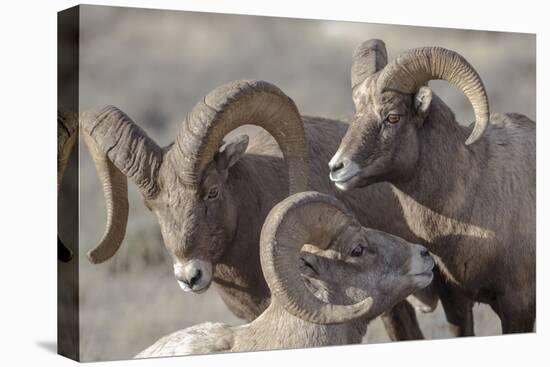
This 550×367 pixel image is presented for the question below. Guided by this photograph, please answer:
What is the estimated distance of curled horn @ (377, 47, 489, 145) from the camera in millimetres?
9617

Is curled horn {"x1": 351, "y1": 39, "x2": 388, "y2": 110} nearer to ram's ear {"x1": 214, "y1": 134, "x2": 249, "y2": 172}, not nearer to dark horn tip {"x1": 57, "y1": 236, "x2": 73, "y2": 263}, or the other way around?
ram's ear {"x1": 214, "y1": 134, "x2": 249, "y2": 172}

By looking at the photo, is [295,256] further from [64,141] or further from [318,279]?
[64,141]

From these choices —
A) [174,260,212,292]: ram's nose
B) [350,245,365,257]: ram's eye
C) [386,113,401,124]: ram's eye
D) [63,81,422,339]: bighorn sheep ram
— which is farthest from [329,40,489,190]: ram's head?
[174,260,212,292]: ram's nose

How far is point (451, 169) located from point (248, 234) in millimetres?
1998

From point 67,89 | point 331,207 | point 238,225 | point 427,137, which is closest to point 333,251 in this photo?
point 331,207

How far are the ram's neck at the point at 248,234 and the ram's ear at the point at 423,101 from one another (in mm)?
1335

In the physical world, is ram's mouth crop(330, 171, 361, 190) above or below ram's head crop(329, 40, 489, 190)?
below

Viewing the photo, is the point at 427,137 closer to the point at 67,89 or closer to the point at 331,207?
the point at 331,207

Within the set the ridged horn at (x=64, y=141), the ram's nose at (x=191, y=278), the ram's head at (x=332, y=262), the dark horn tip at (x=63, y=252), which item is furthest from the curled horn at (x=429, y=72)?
the dark horn tip at (x=63, y=252)

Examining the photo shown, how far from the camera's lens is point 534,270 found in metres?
10.7

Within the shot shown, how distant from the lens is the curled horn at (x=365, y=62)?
10039 millimetres

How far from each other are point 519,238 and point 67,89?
4441 mm

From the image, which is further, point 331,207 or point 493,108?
point 493,108

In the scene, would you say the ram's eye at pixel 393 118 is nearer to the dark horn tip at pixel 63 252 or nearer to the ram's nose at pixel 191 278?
the ram's nose at pixel 191 278
